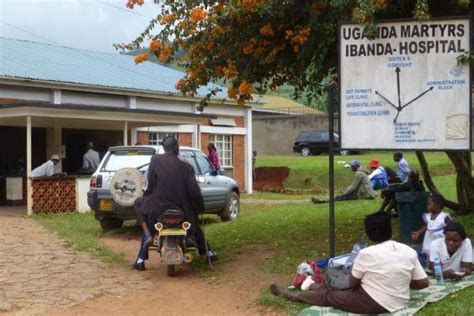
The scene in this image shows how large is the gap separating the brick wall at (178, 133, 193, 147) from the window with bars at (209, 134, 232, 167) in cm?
124

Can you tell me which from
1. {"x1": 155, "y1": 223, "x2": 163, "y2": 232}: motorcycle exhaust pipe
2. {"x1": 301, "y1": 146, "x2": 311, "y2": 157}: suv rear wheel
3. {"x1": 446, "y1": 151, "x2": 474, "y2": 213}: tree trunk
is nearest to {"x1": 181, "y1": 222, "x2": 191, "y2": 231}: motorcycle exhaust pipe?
{"x1": 155, "y1": 223, "x2": 163, "y2": 232}: motorcycle exhaust pipe

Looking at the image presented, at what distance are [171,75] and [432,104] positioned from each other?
1987 cm

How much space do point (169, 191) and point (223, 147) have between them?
55.3ft

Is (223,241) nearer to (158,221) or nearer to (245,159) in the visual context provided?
(158,221)

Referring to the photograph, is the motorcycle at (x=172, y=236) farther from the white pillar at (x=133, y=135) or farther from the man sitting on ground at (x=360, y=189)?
the white pillar at (x=133, y=135)

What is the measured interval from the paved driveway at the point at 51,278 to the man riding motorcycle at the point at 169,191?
0.77 meters

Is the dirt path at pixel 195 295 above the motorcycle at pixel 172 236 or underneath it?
underneath

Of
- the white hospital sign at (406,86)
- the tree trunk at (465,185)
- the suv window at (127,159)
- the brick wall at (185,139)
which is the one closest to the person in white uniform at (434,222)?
the white hospital sign at (406,86)

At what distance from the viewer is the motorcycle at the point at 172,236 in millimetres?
7898

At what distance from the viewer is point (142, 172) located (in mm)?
11828

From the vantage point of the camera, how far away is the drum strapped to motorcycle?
10.6m

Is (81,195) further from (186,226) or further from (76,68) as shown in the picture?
(186,226)

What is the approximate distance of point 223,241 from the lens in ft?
34.9

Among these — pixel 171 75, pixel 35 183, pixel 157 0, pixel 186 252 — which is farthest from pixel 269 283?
pixel 171 75
